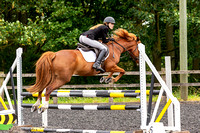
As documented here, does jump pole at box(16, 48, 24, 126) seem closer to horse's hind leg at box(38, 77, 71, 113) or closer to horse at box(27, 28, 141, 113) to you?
horse at box(27, 28, 141, 113)

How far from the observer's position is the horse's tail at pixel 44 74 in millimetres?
4926

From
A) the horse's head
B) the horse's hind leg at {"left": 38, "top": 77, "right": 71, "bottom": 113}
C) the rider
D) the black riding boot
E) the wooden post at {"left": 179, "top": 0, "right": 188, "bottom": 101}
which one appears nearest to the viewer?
the horse's hind leg at {"left": 38, "top": 77, "right": 71, "bottom": 113}

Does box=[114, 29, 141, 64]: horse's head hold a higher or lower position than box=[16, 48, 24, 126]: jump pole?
higher

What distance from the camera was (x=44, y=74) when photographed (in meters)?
4.92

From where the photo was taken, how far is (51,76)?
4.99 meters

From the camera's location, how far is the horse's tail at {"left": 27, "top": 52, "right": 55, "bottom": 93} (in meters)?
4.93

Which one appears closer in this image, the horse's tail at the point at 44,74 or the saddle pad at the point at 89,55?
the horse's tail at the point at 44,74

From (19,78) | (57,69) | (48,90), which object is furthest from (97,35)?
(19,78)

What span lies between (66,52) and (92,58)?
457 millimetres

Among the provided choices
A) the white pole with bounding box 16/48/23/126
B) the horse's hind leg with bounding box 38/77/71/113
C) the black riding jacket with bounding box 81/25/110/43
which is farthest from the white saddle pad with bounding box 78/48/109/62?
the white pole with bounding box 16/48/23/126

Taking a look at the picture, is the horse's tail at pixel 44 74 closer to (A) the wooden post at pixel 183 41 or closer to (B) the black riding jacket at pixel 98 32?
(B) the black riding jacket at pixel 98 32

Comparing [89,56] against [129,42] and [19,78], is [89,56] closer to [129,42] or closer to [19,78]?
[129,42]

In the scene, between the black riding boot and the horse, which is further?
the black riding boot

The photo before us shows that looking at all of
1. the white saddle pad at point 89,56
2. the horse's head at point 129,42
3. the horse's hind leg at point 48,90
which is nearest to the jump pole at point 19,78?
the horse's hind leg at point 48,90
